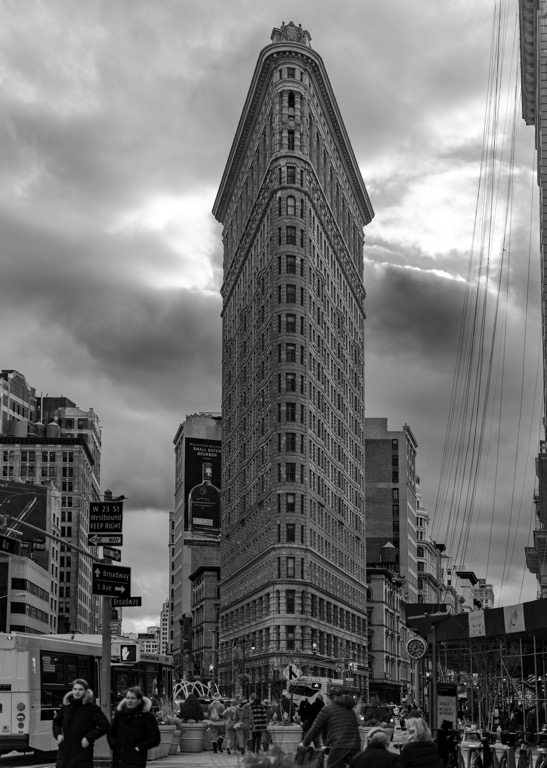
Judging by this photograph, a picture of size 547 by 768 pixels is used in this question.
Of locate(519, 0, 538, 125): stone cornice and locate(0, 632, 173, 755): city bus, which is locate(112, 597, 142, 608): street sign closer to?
locate(0, 632, 173, 755): city bus

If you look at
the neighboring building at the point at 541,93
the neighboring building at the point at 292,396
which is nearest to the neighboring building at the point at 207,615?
the neighboring building at the point at 292,396

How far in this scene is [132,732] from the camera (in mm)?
15539

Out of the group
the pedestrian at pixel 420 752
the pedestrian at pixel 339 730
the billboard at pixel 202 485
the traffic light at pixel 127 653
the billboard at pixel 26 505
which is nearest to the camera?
the pedestrian at pixel 420 752

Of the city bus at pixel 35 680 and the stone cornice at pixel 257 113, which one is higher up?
the stone cornice at pixel 257 113

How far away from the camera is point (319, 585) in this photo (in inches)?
4478

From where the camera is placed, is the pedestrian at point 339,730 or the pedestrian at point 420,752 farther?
the pedestrian at point 339,730

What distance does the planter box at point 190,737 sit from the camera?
1518 inches

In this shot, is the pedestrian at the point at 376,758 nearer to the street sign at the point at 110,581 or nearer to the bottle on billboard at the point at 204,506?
the street sign at the point at 110,581

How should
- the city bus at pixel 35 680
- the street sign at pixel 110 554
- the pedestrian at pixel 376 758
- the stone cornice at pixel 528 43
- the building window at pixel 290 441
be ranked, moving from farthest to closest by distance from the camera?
the building window at pixel 290 441 < the stone cornice at pixel 528 43 < the city bus at pixel 35 680 < the street sign at pixel 110 554 < the pedestrian at pixel 376 758

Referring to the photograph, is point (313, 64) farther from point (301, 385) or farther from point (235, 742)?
point (235, 742)

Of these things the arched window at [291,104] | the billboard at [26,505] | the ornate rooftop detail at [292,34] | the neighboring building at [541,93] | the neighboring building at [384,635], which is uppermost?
the ornate rooftop detail at [292,34]

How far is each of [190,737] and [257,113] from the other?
97.5 metres

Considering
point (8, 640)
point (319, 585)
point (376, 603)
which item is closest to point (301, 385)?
point (319, 585)

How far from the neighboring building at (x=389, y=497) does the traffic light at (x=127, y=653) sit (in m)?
147
